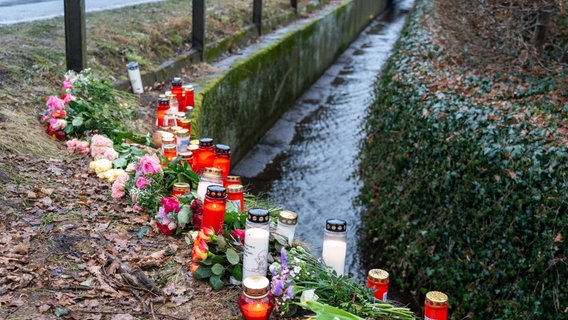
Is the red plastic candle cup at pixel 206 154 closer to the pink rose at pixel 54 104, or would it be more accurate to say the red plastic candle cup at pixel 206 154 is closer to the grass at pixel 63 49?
the grass at pixel 63 49

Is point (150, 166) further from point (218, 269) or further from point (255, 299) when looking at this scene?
point (255, 299)

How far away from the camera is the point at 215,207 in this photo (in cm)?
370

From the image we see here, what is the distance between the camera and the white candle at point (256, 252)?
3365 millimetres

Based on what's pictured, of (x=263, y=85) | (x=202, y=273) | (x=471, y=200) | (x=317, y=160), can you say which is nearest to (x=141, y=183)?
(x=202, y=273)

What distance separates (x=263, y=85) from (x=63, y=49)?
13.2 ft

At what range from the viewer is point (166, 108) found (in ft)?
19.9

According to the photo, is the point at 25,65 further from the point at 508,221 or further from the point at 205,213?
the point at 508,221

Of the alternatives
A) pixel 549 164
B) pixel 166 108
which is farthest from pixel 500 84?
pixel 166 108

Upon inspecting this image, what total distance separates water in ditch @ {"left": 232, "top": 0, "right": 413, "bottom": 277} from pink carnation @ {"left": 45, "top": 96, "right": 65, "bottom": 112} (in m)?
1.98

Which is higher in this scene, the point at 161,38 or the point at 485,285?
the point at 161,38

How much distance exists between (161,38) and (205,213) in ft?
18.3

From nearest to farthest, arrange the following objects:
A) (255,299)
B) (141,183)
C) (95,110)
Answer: (255,299) < (141,183) < (95,110)

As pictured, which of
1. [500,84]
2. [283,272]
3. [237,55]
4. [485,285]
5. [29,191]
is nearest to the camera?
[283,272]

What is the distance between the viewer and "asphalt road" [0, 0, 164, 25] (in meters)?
8.84
